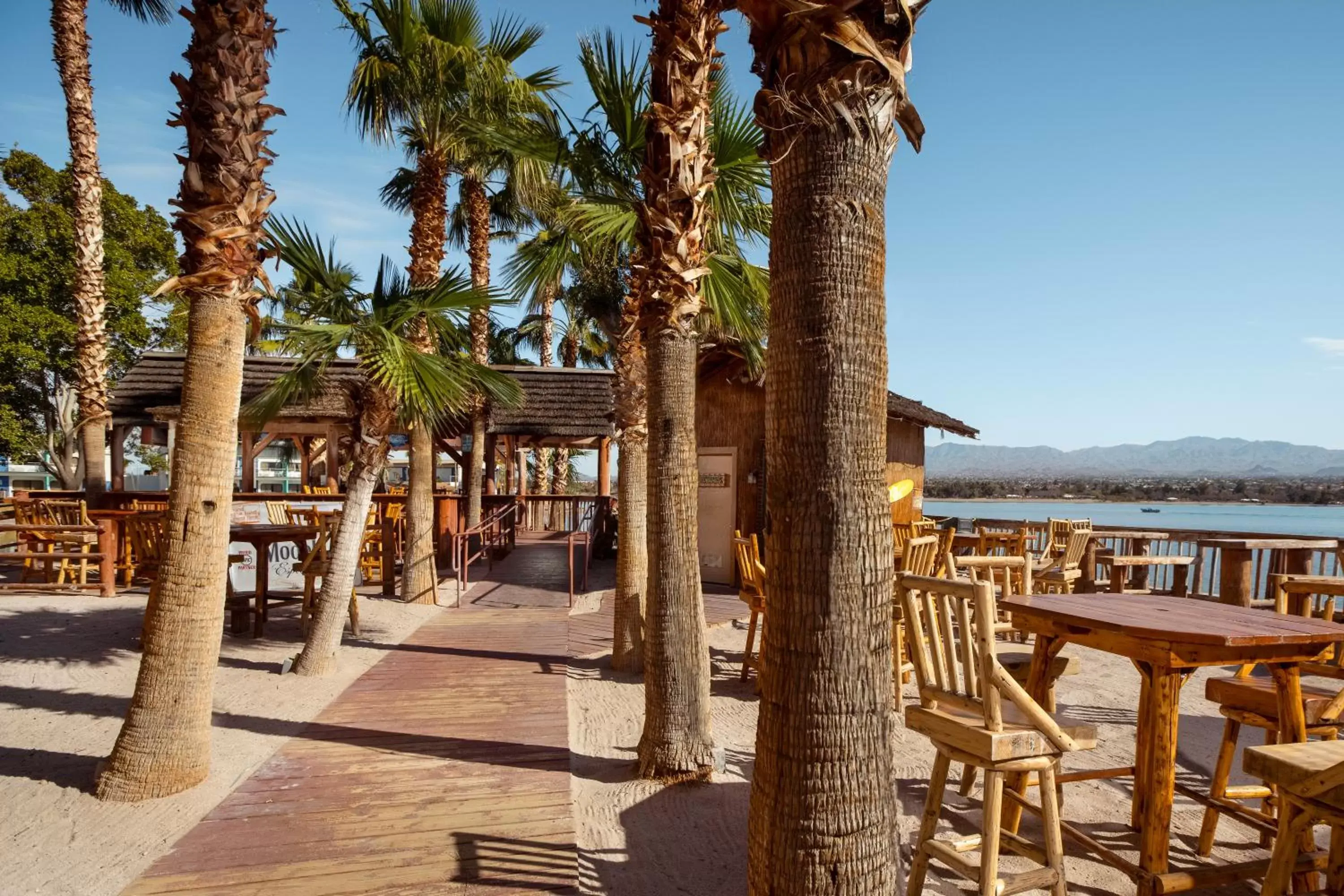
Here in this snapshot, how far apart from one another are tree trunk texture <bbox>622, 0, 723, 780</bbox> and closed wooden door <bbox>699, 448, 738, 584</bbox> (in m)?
8.41

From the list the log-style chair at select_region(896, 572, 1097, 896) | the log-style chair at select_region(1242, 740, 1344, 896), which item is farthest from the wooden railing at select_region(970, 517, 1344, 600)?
the log-style chair at select_region(896, 572, 1097, 896)

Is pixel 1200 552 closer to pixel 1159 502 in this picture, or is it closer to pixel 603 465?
pixel 603 465

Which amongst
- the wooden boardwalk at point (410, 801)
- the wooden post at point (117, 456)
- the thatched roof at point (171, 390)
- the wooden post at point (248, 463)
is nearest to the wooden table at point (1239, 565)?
the wooden boardwalk at point (410, 801)

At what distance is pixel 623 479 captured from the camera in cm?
727

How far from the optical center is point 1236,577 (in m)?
7.60

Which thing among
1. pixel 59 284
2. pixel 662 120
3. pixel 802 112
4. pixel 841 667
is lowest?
pixel 841 667

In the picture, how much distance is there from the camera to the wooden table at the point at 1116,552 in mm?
10594

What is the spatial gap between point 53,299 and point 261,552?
22.6m

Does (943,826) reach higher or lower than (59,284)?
lower

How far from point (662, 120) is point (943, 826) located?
4432mm

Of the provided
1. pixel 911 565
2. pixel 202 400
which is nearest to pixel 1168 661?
pixel 911 565

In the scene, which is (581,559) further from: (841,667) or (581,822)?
(841,667)

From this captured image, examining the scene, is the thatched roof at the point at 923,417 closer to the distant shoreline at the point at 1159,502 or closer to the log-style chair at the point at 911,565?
the log-style chair at the point at 911,565

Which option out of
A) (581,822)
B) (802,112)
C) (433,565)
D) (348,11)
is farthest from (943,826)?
(348,11)
